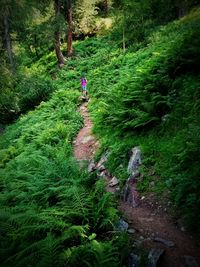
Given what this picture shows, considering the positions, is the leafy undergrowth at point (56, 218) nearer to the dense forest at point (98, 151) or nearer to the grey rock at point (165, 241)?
the dense forest at point (98, 151)

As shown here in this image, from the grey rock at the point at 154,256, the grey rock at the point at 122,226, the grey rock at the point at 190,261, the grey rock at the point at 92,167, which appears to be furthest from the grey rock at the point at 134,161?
the grey rock at the point at 190,261

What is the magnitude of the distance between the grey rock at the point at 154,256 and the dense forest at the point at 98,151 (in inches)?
6.1

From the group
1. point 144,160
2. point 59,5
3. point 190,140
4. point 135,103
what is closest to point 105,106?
point 135,103

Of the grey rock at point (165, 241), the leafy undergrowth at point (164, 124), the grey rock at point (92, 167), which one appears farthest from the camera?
the grey rock at point (92, 167)

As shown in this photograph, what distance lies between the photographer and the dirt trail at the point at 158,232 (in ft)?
17.7

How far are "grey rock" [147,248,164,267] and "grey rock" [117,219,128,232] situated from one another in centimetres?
88

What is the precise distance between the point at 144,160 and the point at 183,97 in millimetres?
2787

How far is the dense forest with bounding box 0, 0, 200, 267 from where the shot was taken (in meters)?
5.73

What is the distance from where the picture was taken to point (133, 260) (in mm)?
5406

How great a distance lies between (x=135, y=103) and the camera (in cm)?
1106

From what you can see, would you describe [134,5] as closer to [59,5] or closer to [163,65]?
[59,5]

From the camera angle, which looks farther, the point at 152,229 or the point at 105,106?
the point at 105,106

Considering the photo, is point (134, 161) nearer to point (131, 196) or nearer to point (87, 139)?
point (131, 196)

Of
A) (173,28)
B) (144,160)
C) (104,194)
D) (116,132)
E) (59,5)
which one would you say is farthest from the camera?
(59,5)
